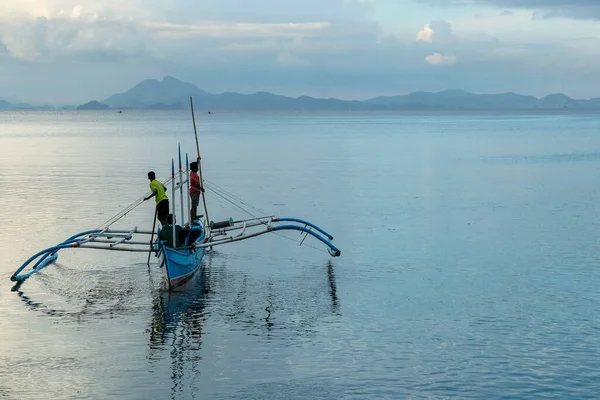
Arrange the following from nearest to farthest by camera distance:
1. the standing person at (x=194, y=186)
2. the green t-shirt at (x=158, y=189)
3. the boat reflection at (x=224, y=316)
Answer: the boat reflection at (x=224, y=316) → the green t-shirt at (x=158, y=189) → the standing person at (x=194, y=186)

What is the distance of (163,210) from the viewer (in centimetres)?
2650

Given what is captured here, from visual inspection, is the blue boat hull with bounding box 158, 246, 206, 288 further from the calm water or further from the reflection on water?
the calm water

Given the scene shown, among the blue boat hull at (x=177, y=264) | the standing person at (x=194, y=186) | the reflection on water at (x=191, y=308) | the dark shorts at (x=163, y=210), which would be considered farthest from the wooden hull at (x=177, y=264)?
the standing person at (x=194, y=186)

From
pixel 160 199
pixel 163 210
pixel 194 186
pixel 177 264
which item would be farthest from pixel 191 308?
pixel 194 186

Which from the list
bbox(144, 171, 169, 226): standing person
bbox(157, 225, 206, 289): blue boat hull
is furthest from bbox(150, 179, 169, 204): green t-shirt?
bbox(157, 225, 206, 289): blue boat hull

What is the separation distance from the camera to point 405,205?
41.0 m

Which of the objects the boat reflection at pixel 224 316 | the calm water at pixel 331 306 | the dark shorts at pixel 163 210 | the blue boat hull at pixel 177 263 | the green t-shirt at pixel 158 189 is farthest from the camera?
the dark shorts at pixel 163 210

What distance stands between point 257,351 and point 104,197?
2745 centimetres

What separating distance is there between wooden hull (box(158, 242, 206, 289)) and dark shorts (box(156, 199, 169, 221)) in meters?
1.62

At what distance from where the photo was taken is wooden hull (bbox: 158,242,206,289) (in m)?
23.2

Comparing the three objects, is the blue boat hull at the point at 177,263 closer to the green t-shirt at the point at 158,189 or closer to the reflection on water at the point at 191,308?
the reflection on water at the point at 191,308

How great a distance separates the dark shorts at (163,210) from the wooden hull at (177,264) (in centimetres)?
162

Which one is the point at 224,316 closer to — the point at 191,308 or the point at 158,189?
the point at 191,308

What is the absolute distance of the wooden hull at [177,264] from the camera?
23172 millimetres
